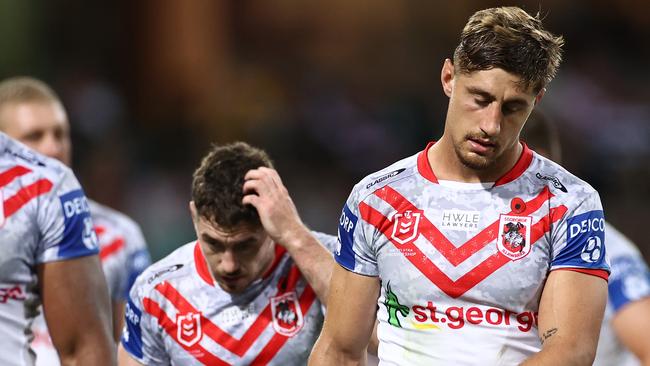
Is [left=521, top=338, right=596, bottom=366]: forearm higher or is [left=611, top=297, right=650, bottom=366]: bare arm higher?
[left=521, top=338, right=596, bottom=366]: forearm

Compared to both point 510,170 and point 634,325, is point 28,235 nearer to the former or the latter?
point 510,170

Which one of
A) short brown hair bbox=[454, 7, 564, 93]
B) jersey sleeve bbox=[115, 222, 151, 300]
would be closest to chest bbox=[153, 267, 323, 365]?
short brown hair bbox=[454, 7, 564, 93]

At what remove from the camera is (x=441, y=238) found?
3.82 m

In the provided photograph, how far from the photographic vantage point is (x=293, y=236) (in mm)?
4578

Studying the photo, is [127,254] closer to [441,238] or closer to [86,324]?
[86,324]

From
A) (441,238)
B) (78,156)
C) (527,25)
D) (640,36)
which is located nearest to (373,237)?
(441,238)

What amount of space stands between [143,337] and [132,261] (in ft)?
6.40

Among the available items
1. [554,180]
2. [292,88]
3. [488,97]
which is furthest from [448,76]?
[292,88]

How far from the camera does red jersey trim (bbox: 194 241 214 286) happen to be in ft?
16.0

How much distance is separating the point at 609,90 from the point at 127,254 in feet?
24.0

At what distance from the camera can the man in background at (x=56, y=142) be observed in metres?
6.23

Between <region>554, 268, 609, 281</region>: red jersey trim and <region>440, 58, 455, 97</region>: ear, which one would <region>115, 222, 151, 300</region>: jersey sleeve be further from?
<region>554, 268, 609, 281</region>: red jersey trim

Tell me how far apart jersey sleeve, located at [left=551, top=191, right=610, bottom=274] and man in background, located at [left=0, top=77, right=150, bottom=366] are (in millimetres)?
2963

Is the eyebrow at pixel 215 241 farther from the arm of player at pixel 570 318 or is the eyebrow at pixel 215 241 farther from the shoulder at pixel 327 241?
the arm of player at pixel 570 318
